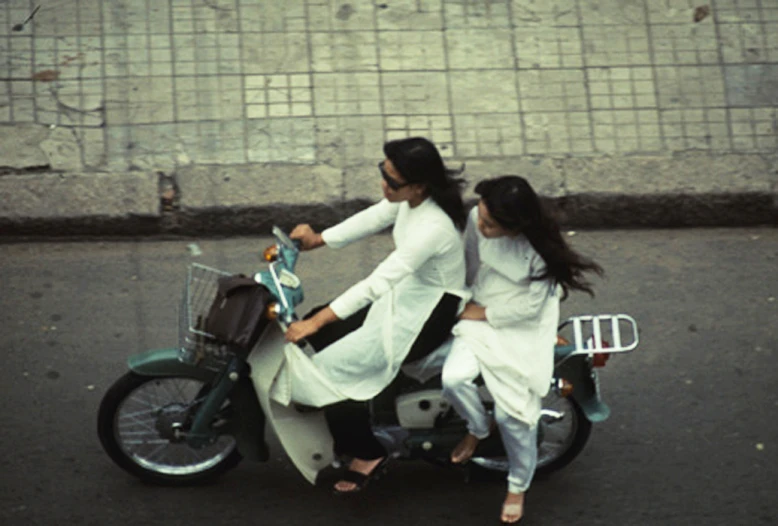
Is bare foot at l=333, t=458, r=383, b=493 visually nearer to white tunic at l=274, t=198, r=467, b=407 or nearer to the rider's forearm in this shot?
white tunic at l=274, t=198, r=467, b=407

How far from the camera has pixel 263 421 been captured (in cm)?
536

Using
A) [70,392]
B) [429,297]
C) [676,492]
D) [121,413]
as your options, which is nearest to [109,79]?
[70,392]

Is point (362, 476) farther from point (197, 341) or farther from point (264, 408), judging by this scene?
point (197, 341)

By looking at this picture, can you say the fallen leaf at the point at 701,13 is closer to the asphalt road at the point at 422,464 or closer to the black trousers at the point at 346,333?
the asphalt road at the point at 422,464

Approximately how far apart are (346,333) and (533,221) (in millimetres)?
995

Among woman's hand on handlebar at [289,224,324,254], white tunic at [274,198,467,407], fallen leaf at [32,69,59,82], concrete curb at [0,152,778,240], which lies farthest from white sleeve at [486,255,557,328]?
fallen leaf at [32,69,59,82]

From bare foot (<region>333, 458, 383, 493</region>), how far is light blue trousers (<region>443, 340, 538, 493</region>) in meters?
0.46

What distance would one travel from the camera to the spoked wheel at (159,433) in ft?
17.6

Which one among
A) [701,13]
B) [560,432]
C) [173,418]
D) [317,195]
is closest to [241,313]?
[173,418]

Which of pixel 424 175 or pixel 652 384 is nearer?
pixel 424 175

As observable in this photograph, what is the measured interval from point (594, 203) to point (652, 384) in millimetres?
1343

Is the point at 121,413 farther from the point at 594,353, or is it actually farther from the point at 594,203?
the point at 594,203

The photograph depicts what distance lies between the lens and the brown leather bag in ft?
16.1

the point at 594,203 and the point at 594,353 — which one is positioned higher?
the point at 594,203
